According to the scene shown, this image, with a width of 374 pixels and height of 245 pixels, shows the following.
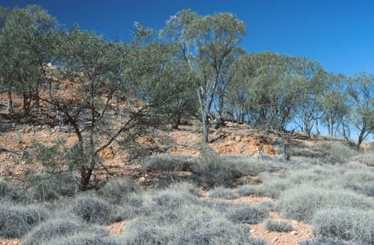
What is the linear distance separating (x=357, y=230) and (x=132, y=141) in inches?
327

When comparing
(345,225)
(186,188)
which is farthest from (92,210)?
(345,225)

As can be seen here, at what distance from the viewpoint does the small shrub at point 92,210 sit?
8.47 meters

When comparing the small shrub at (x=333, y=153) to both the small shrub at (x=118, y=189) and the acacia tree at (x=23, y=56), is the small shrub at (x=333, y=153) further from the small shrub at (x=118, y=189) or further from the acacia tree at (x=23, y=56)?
the acacia tree at (x=23, y=56)

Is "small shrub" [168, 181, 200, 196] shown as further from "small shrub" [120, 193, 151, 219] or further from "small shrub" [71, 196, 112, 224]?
"small shrub" [71, 196, 112, 224]

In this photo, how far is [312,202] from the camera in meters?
8.45

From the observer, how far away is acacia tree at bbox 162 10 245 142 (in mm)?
22859

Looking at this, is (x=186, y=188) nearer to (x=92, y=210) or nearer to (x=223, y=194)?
(x=223, y=194)

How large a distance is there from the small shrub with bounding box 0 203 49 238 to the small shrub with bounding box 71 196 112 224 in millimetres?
746

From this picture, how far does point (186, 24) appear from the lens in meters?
25.2

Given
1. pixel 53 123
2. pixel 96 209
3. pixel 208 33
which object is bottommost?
pixel 96 209

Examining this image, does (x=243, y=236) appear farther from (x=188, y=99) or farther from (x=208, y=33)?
(x=208, y=33)

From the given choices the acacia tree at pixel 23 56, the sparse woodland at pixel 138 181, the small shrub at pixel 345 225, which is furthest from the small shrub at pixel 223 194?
the acacia tree at pixel 23 56

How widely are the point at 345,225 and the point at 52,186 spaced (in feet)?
28.9

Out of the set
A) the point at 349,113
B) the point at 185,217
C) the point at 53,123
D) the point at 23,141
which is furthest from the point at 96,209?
the point at 349,113
